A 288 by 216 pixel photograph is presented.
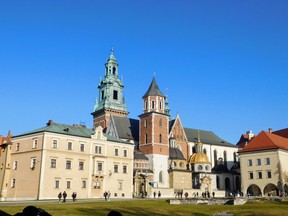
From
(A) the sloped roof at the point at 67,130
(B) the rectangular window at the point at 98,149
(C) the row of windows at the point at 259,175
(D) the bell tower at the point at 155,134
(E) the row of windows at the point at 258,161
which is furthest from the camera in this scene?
(D) the bell tower at the point at 155,134

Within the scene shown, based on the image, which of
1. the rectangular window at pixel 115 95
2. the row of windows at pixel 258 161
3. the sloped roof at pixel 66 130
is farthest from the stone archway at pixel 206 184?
the rectangular window at pixel 115 95

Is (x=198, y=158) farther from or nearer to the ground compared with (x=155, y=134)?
nearer to the ground

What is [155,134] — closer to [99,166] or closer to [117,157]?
[117,157]

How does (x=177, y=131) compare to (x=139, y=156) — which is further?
(x=177, y=131)

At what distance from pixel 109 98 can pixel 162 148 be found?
24666mm

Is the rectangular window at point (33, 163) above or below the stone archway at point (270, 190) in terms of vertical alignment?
above

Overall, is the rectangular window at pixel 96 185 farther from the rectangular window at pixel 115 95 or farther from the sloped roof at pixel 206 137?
the rectangular window at pixel 115 95

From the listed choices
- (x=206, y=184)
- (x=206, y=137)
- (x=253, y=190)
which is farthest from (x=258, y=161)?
(x=206, y=137)

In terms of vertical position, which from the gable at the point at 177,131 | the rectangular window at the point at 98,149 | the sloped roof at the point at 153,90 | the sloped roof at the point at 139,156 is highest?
the sloped roof at the point at 153,90

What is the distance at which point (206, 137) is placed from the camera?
9694 centimetres

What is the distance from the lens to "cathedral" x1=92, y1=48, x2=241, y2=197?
236ft

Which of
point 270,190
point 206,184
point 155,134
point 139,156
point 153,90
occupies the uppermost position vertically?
point 153,90

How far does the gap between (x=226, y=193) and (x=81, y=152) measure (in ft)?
130

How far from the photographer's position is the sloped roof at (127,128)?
79625mm
